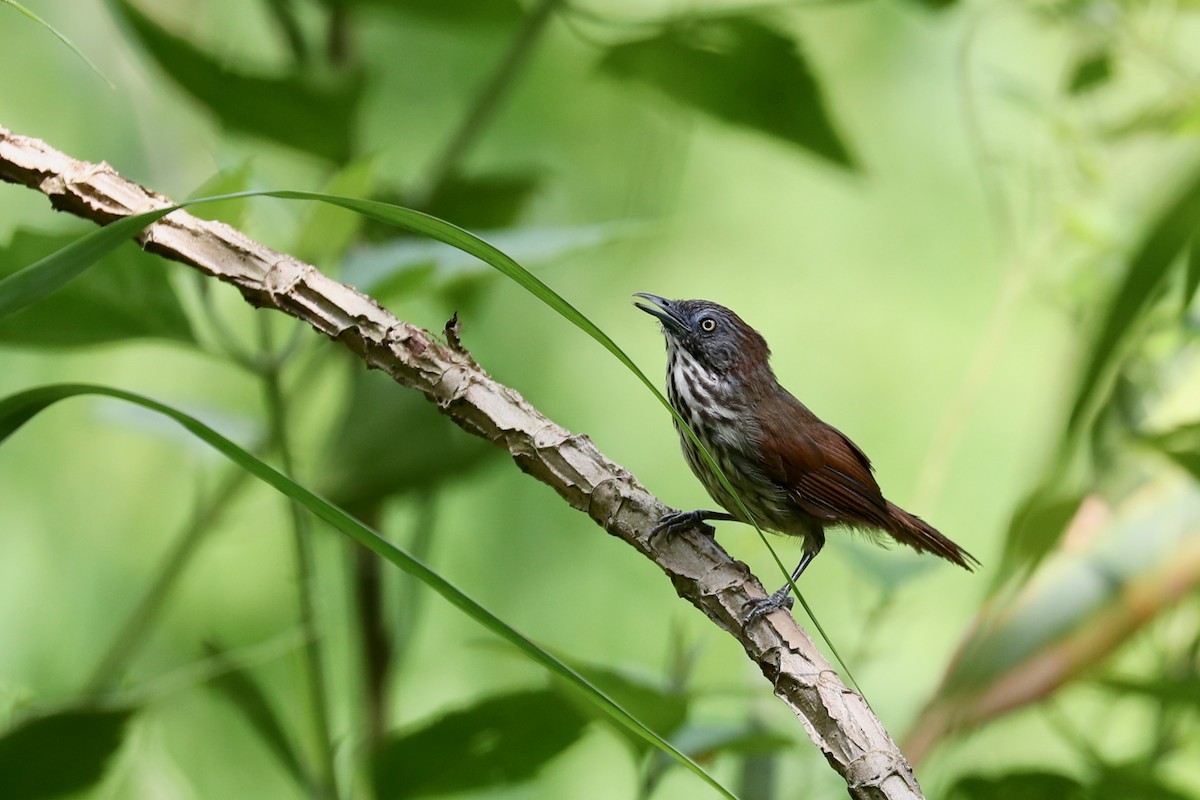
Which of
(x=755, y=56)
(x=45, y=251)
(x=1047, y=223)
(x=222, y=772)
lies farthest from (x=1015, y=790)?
(x=222, y=772)

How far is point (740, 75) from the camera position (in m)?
1.25

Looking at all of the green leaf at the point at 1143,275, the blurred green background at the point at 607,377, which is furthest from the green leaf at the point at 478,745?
the green leaf at the point at 1143,275

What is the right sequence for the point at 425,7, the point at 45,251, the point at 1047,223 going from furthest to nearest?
the point at 1047,223
the point at 425,7
the point at 45,251

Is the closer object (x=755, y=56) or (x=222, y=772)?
(x=755, y=56)

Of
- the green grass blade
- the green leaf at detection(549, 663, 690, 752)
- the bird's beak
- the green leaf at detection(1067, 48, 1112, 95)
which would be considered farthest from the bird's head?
the green leaf at detection(1067, 48, 1112, 95)

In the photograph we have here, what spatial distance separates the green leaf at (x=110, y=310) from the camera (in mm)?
889

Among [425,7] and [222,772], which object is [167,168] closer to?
[425,7]

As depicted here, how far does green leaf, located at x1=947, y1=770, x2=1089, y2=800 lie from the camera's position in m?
0.95

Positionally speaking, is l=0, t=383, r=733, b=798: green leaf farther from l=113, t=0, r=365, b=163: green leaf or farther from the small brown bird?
A: l=113, t=0, r=365, b=163: green leaf

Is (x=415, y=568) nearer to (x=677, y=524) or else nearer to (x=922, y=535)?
(x=677, y=524)

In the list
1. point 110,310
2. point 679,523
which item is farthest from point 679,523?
point 110,310

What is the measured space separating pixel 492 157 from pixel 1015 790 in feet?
5.53

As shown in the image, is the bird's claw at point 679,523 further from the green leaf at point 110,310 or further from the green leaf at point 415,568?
the green leaf at point 110,310

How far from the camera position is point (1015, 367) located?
2557 millimetres
